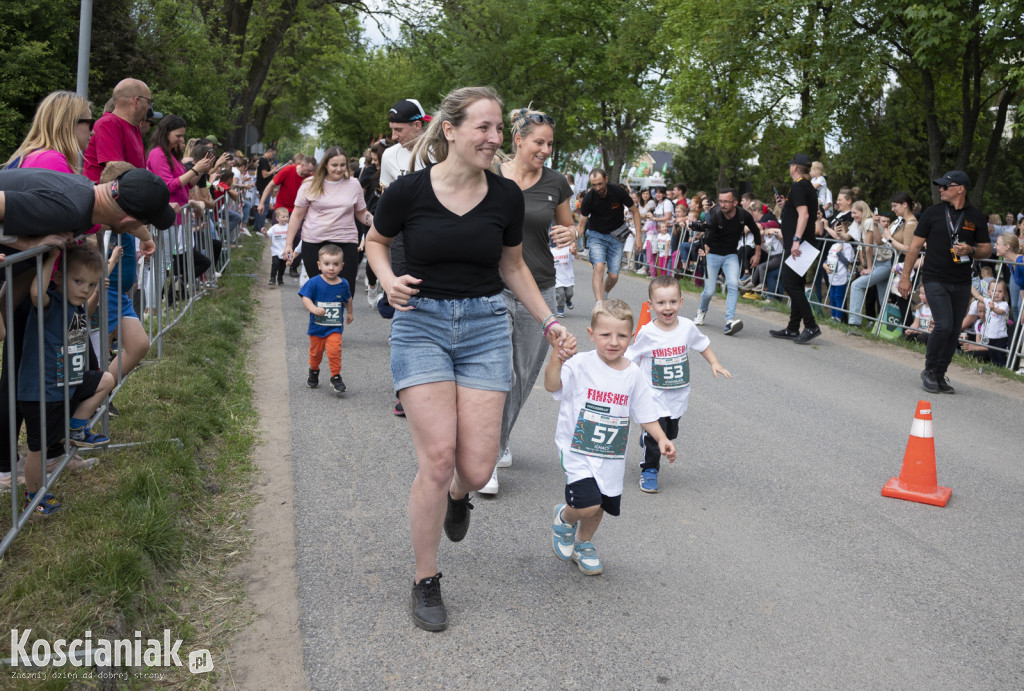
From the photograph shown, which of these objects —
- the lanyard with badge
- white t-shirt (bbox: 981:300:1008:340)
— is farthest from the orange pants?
white t-shirt (bbox: 981:300:1008:340)

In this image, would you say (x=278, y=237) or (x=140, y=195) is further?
(x=278, y=237)

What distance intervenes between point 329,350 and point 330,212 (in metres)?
1.81

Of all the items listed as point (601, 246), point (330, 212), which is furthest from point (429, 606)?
point (601, 246)

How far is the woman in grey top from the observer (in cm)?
543

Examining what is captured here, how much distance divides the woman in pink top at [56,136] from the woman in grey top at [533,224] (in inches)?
90.5

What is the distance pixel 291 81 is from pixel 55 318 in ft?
156

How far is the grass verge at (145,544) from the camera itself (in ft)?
11.6

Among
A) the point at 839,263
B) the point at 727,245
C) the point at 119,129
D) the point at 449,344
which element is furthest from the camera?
the point at 839,263

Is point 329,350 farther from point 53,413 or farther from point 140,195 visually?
point 140,195

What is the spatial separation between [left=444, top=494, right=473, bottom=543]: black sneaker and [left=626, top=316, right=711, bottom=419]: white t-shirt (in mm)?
1974

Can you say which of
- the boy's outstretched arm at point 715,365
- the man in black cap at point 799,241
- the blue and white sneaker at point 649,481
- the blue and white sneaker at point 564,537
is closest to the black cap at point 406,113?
the boy's outstretched arm at point 715,365

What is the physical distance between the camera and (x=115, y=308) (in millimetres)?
6055

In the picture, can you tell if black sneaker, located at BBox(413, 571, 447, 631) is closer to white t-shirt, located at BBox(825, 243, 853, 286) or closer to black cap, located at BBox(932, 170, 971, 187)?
black cap, located at BBox(932, 170, 971, 187)

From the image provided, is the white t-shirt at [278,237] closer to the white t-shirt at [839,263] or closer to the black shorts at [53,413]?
the white t-shirt at [839,263]
